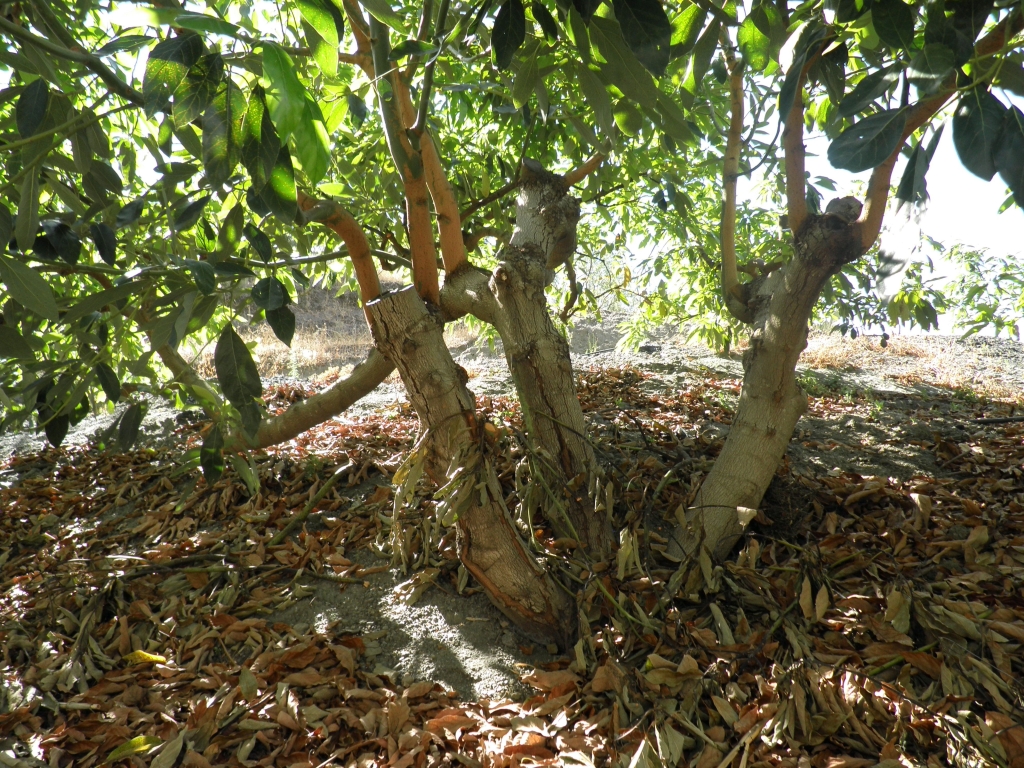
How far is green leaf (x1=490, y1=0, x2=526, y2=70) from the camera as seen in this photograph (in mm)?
898

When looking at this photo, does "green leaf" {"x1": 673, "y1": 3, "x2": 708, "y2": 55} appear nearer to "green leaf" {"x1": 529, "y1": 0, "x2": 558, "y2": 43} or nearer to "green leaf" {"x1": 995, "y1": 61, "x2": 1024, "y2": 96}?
"green leaf" {"x1": 529, "y1": 0, "x2": 558, "y2": 43}

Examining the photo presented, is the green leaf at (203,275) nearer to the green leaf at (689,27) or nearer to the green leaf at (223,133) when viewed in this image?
the green leaf at (223,133)

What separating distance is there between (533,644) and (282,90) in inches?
58.8

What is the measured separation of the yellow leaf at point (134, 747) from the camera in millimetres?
1358

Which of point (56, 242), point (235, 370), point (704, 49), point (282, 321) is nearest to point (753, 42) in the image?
point (704, 49)

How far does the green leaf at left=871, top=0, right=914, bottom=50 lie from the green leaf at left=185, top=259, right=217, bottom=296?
122cm

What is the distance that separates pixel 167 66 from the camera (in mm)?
803

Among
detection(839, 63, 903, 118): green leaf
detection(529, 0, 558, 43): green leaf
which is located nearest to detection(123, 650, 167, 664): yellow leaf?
detection(529, 0, 558, 43): green leaf

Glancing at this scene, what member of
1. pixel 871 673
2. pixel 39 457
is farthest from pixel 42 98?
pixel 39 457

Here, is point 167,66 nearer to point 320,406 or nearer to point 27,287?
point 27,287

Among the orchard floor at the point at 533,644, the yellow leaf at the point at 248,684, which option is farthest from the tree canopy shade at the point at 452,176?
the yellow leaf at the point at 248,684

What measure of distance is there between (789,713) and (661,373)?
298cm

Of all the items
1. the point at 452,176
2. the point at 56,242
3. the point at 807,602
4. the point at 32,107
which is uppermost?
the point at 452,176

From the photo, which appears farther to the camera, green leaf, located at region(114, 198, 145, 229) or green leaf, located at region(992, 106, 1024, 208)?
green leaf, located at region(114, 198, 145, 229)
